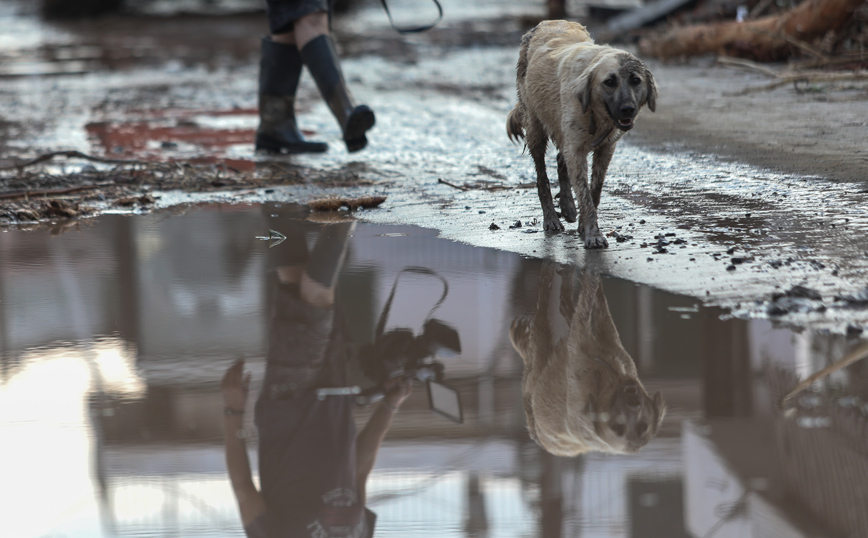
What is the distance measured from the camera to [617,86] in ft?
12.0

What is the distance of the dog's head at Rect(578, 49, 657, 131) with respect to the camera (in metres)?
3.65

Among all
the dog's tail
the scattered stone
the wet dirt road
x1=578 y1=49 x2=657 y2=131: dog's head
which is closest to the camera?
the scattered stone

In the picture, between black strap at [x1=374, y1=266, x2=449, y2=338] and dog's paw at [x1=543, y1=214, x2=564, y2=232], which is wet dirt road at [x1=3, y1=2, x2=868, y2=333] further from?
black strap at [x1=374, y1=266, x2=449, y2=338]

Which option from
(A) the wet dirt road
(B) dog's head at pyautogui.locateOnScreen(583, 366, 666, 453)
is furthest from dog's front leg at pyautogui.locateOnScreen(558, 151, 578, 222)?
(B) dog's head at pyautogui.locateOnScreen(583, 366, 666, 453)

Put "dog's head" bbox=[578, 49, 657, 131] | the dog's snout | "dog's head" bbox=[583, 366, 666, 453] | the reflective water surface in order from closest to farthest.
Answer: the reflective water surface
"dog's head" bbox=[583, 366, 666, 453]
the dog's snout
"dog's head" bbox=[578, 49, 657, 131]

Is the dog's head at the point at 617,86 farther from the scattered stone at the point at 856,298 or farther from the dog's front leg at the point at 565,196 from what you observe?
the scattered stone at the point at 856,298

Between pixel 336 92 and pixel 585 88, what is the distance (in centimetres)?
258

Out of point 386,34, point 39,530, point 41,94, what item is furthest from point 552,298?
point 386,34

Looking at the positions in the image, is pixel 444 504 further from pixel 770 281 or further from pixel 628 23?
pixel 628 23

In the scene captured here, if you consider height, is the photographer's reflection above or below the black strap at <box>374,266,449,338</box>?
below

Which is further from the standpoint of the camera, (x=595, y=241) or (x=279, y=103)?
(x=279, y=103)

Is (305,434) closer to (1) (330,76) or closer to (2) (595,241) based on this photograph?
(2) (595,241)

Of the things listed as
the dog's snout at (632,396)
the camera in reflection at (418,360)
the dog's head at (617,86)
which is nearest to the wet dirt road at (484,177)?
the dog's head at (617,86)

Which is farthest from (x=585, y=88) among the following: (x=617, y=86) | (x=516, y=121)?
(x=516, y=121)
